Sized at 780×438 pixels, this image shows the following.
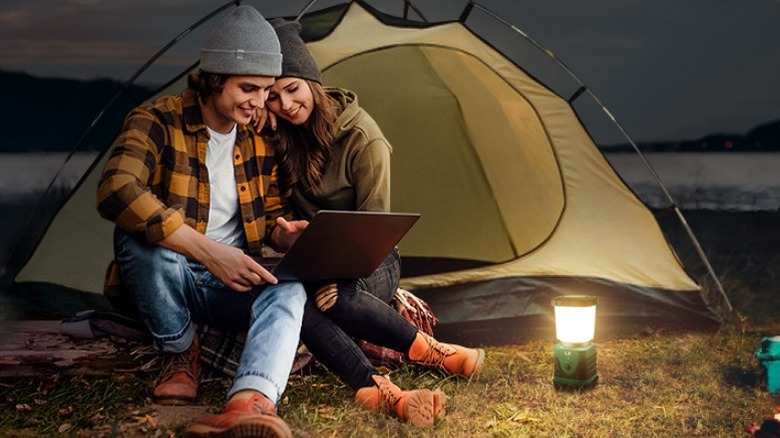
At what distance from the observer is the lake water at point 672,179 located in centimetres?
779

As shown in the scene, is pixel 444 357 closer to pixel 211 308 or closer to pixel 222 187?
pixel 211 308

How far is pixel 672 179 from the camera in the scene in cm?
1027

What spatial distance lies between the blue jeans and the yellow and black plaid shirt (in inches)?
4.2

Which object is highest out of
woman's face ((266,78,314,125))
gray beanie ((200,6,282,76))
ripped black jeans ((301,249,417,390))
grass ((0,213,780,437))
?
gray beanie ((200,6,282,76))

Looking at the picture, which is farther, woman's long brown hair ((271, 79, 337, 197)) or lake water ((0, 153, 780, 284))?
lake water ((0, 153, 780, 284))

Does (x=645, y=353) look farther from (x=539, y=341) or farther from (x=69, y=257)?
(x=69, y=257)

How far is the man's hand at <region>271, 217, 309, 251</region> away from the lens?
3.03 metres

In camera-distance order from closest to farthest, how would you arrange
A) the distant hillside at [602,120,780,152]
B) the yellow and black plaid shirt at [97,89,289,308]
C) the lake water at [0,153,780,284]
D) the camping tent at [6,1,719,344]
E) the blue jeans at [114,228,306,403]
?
1. the blue jeans at [114,228,306,403]
2. the yellow and black plaid shirt at [97,89,289,308]
3. the camping tent at [6,1,719,344]
4. the lake water at [0,153,780,284]
5. the distant hillside at [602,120,780,152]

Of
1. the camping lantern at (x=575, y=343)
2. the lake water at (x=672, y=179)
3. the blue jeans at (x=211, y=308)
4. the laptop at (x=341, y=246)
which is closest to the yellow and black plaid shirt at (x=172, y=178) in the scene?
the blue jeans at (x=211, y=308)

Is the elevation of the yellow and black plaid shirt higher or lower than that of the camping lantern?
higher

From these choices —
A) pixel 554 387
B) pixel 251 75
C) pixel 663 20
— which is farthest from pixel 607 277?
pixel 663 20

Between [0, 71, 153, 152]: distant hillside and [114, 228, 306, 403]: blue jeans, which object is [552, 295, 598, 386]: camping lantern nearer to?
[114, 228, 306, 403]: blue jeans

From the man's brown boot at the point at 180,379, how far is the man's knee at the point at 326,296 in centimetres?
43

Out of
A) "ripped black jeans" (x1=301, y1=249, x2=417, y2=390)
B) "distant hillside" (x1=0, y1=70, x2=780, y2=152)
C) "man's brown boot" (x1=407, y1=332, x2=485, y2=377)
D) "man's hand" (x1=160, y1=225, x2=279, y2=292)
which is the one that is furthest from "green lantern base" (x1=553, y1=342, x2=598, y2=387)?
"distant hillside" (x1=0, y1=70, x2=780, y2=152)
